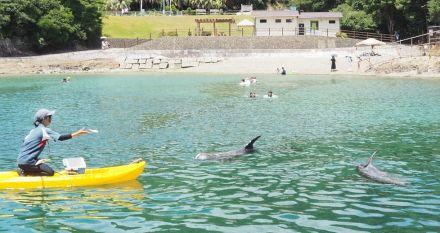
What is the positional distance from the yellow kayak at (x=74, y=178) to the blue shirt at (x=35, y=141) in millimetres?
554

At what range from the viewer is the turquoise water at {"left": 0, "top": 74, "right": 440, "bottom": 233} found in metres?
12.1

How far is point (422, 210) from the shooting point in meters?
12.6

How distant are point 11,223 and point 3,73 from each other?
60.1 metres

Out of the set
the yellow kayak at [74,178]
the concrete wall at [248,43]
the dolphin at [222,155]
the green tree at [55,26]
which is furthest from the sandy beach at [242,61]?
the yellow kayak at [74,178]

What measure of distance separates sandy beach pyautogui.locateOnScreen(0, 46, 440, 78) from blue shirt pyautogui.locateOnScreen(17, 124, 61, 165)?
4870 cm

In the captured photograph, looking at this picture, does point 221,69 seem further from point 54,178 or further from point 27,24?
point 54,178

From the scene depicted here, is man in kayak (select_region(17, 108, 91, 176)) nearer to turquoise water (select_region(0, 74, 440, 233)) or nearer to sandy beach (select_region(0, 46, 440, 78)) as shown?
turquoise water (select_region(0, 74, 440, 233))

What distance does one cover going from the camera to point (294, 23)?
86188 mm

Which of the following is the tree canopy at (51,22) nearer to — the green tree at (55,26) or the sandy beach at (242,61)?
the green tree at (55,26)

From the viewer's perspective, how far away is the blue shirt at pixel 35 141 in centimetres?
1409

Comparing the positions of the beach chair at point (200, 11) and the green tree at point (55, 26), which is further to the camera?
the beach chair at point (200, 11)

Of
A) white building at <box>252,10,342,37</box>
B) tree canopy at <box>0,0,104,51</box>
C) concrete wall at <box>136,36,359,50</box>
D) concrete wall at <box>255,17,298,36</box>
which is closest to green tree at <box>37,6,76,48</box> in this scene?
tree canopy at <box>0,0,104,51</box>

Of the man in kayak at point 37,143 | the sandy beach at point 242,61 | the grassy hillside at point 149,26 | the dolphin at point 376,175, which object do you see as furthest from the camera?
the grassy hillside at point 149,26

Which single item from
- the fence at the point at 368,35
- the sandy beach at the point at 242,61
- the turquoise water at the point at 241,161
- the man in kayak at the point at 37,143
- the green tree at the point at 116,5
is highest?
the green tree at the point at 116,5
